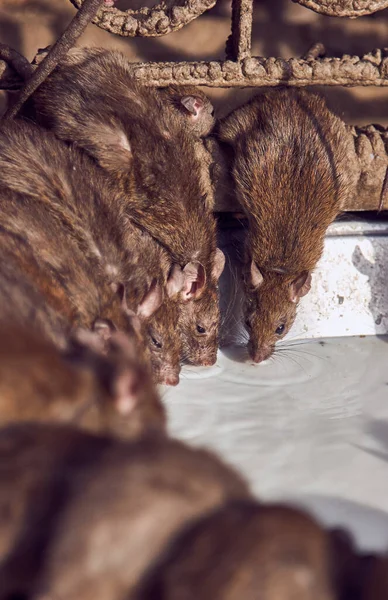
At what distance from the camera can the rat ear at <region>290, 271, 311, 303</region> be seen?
5.00 meters

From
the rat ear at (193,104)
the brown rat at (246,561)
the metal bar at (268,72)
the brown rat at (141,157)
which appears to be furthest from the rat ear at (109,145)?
the brown rat at (246,561)

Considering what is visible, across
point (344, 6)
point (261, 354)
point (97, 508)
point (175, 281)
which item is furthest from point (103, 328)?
point (344, 6)

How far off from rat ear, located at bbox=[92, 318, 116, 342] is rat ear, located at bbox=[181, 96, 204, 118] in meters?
2.19

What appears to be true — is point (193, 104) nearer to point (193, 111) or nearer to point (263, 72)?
point (193, 111)

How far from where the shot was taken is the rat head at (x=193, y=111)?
211 inches

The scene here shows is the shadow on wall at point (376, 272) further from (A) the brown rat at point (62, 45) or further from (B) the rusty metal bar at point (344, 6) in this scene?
(A) the brown rat at point (62, 45)

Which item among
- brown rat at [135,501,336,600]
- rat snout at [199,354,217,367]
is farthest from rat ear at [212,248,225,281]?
brown rat at [135,501,336,600]

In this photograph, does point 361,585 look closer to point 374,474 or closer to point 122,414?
point 122,414

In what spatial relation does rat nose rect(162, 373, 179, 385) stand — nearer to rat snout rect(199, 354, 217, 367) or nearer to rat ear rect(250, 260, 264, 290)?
rat snout rect(199, 354, 217, 367)

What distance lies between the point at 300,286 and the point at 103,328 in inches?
69.7

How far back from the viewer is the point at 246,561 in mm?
1848

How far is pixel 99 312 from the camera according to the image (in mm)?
3977

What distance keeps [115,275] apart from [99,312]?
607 mm

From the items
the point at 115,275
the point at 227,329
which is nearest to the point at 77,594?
the point at 115,275
